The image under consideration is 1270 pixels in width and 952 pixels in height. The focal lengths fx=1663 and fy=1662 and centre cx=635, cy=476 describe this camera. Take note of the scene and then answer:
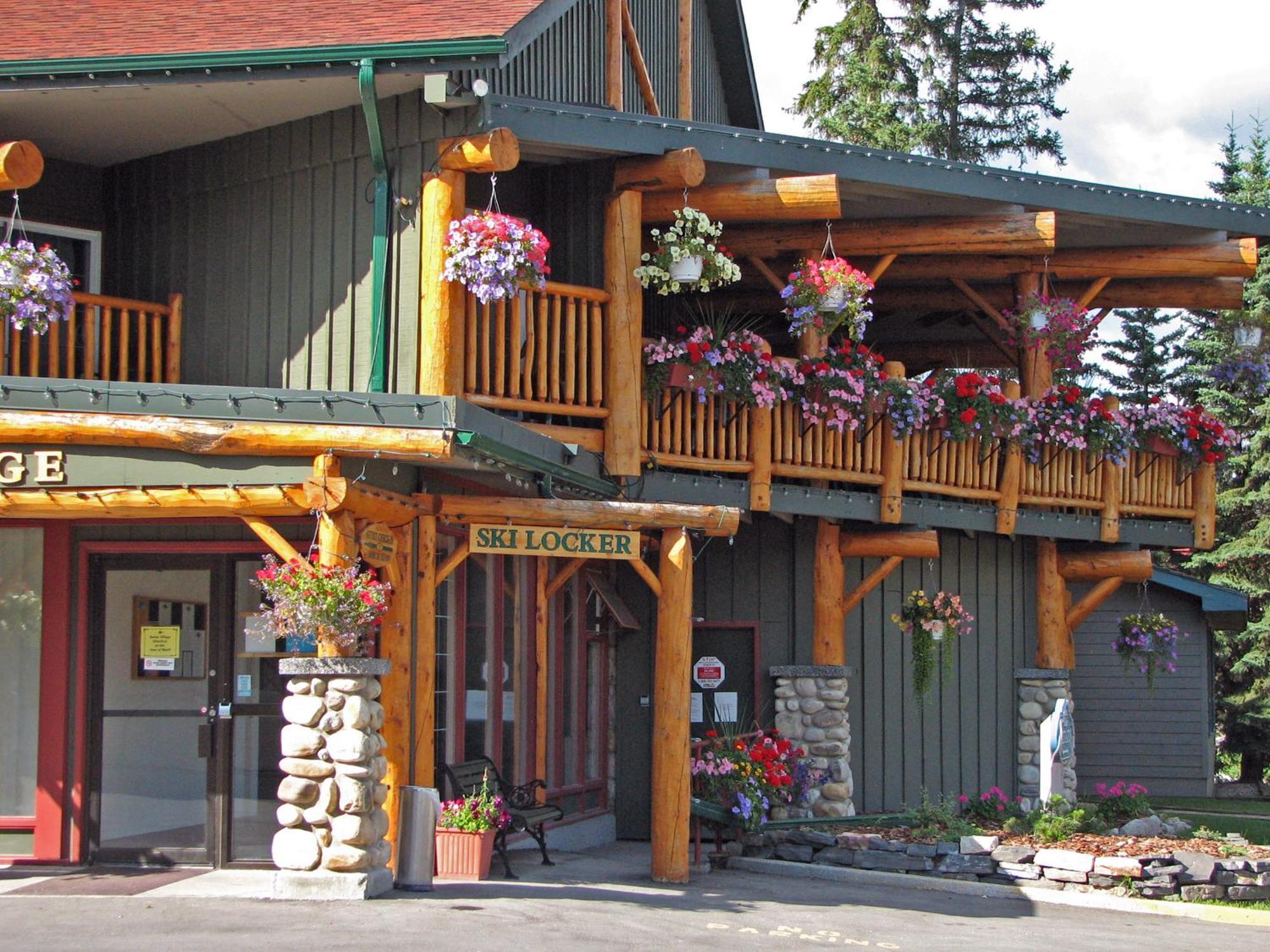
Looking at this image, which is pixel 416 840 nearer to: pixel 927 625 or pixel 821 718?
pixel 821 718

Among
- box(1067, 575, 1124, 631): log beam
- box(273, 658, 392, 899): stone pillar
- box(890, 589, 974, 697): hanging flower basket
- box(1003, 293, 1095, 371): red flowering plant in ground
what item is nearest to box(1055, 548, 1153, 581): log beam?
box(1067, 575, 1124, 631): log beam

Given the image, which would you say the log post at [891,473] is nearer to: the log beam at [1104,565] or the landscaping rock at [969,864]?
the log beam at [1104,565]

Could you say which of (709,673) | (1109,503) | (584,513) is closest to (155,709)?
(584,513)

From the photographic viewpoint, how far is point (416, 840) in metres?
10.5

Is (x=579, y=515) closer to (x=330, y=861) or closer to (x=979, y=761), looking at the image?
(x=330, y=861)

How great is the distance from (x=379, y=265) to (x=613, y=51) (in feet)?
18.2

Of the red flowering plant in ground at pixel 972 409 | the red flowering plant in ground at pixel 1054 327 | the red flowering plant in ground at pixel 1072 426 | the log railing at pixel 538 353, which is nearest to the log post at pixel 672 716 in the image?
the log railing at pixel 538 353

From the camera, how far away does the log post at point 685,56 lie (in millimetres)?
19562

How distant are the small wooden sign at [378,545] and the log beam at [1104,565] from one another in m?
8.61

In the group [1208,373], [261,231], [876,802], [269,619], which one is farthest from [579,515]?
[1208,373]

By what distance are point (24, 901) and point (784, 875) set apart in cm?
593

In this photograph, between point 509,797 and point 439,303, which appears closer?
point 439,303

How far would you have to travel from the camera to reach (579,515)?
38.5 ft

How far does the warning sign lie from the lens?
15930 millimetres
